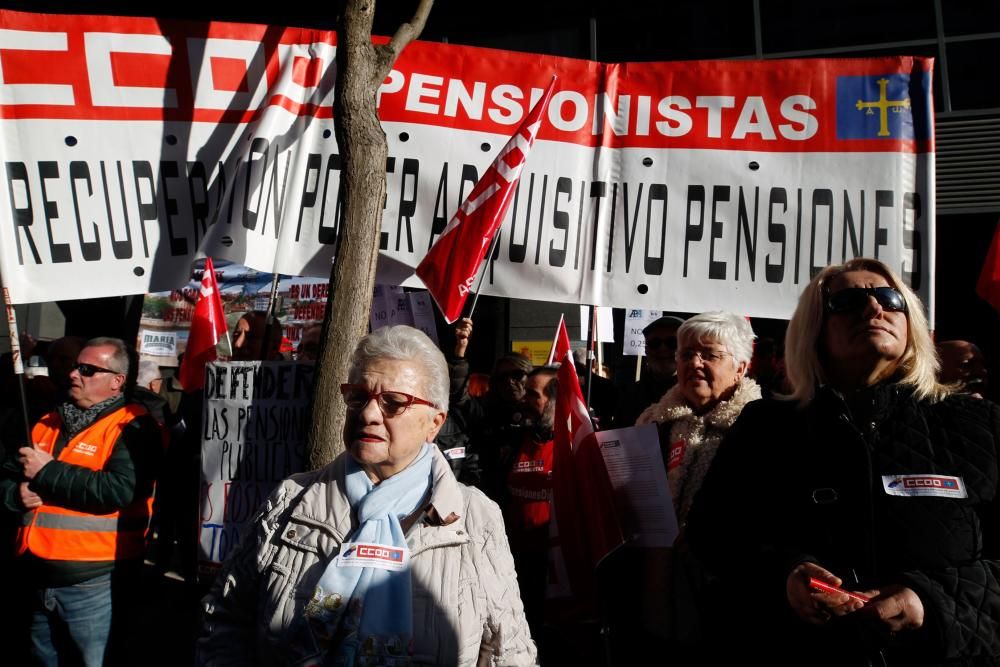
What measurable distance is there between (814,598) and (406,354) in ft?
3.98

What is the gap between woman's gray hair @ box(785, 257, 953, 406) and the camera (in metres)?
2.16

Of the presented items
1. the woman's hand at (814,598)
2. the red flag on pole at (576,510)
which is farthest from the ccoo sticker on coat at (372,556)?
the red flag on pole at (576,510)

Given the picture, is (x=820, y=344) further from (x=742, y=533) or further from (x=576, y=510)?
(x=576, y=510)

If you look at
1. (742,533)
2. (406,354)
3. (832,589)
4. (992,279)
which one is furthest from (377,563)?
(992,279)

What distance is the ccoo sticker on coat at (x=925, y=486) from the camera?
1927 mm

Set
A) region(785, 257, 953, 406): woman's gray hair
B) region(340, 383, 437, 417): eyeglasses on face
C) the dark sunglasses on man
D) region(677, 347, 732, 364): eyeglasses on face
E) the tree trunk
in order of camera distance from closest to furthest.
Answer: region(785, 257, 953, 406): woman's gray hair → region(340, 383, 437, 417): eyeglasses on face → region(677, 347, 732, 364): eyeglasses on face → the tree trunk → the dark sunglasses on man

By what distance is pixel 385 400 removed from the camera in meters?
2.31

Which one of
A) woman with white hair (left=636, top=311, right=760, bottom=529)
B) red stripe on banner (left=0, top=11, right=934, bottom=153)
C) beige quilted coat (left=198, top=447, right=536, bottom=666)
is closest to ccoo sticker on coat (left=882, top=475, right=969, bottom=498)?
beige quilted coat (left=198, top=447, right=536, bottom=666)

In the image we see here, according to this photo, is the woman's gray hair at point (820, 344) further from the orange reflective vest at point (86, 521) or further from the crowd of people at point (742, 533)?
the orange reflective vest at point (86, 521)

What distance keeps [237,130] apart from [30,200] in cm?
95

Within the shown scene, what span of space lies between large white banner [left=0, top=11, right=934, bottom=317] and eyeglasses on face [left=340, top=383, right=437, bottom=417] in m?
1.64

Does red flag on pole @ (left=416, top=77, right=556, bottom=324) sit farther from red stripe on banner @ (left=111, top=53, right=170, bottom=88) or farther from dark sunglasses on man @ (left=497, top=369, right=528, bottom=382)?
red stripe on banner @ (left=111, top=53, right=170, bottom=88)

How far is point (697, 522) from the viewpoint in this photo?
2273 millimetres

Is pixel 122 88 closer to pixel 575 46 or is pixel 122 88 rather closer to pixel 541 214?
pixel 541 214
